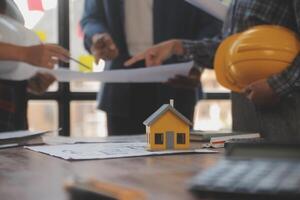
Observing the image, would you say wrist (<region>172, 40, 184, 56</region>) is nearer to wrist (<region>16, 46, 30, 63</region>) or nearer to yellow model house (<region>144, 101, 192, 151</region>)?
wrist (<region>16, 46, 30, 63</region>)

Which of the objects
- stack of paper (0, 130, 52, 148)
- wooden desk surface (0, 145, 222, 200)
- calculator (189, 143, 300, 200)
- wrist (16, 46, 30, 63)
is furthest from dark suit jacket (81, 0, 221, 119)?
calculator (189, 143, 300, 200)

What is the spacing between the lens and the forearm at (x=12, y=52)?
1421mm

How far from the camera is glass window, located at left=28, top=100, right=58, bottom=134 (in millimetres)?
2279

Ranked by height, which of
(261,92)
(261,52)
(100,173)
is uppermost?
(261,52)

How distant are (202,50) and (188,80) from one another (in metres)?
0.12

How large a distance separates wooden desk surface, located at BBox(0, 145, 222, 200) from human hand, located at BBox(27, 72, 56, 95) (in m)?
0.76

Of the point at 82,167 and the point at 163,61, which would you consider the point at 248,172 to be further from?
the point at 163,61

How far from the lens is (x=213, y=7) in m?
1.54

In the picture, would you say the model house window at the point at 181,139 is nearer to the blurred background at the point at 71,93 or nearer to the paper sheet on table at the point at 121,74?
the paper sheet on table at the point at 121,74

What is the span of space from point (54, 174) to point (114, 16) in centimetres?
116

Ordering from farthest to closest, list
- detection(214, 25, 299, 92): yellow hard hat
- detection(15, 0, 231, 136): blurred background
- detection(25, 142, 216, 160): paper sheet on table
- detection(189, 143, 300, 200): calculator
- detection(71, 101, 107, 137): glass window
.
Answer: detection(71, 101, 107, 137): glass window, detection(15, 0, 231, 136): blurred background, detection(214, 25, 299, 92): yellow hard hat, detection(25, 142, 216, 160): paper sheet on table, detection(189, 143, 300, 200): calculator

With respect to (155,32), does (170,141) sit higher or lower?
lower

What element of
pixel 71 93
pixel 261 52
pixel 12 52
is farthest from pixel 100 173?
pixel 71 93

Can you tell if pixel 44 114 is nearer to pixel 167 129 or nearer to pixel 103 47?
pixel 103 47
